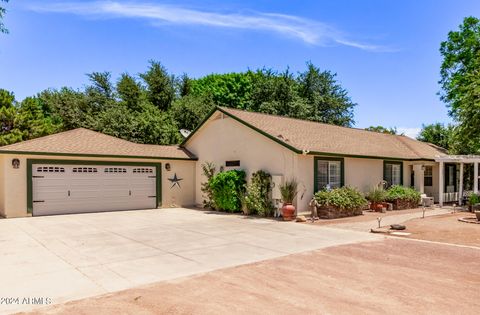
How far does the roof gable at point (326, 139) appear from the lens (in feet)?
51.1

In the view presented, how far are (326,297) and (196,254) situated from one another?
3.60 m

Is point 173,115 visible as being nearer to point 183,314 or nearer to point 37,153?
point 37,153

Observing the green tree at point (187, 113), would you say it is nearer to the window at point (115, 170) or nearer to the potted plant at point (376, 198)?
the window at point (115, 170)

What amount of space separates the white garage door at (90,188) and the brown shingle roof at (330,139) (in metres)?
5.52

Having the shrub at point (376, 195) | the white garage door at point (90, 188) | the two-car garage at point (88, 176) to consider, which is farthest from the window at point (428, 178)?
the white garage door at point (90, 188)

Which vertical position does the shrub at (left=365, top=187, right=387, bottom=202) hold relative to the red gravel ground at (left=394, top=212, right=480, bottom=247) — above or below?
above

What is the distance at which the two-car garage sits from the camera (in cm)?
1502

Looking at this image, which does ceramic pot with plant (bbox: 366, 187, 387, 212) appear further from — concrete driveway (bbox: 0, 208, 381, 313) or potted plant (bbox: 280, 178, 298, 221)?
concrete driveway (bbox: 0, 208, 381, 313)

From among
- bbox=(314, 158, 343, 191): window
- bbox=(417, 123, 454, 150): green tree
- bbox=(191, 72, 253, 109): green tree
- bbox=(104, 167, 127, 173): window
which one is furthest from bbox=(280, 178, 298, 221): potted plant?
bbox=(191, 72, 253, 109): green tree

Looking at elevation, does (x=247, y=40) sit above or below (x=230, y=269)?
above

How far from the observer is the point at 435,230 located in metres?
11.5

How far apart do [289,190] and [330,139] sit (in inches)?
194

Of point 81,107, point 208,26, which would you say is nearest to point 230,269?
point 208,26

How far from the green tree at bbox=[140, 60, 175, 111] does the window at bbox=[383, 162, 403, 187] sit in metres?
22.2
